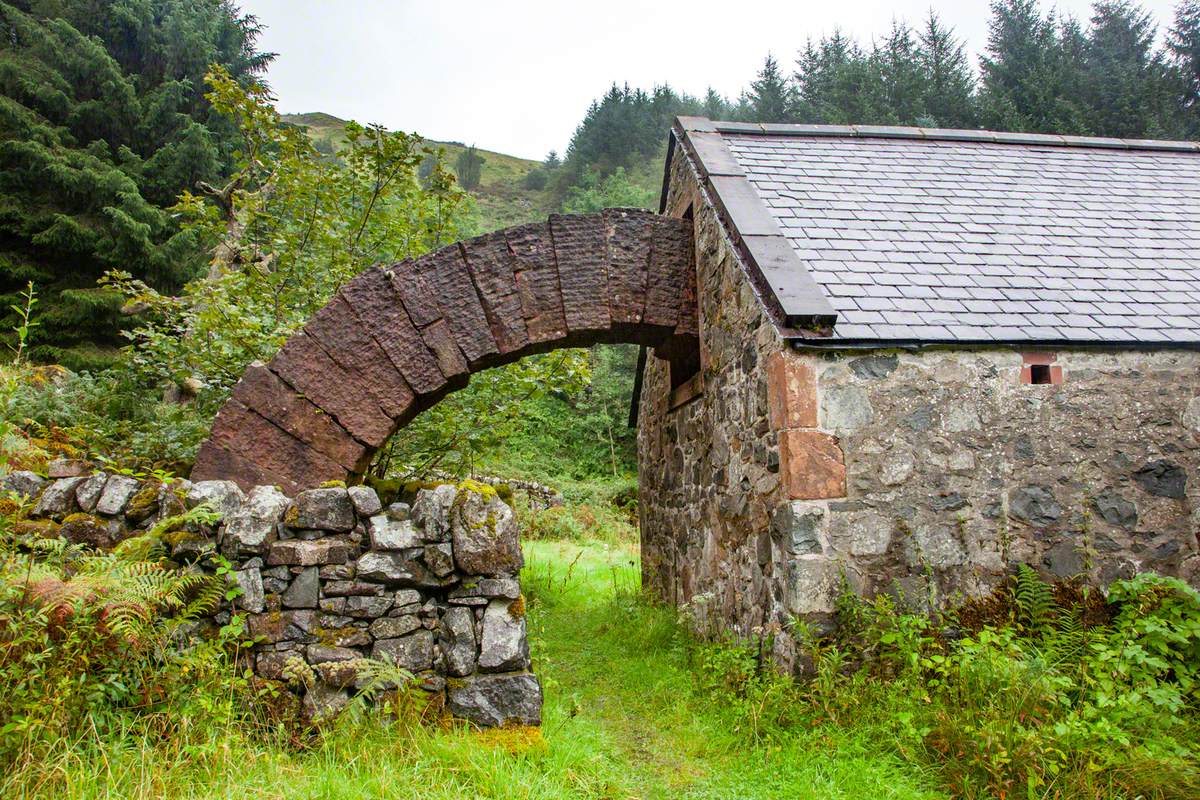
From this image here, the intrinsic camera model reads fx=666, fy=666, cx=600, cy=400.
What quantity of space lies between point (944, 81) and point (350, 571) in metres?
31.7

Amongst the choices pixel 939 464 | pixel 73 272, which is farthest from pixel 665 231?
pixel 73 272

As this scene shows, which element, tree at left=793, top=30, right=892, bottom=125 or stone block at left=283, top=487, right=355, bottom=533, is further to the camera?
tree at left=793, top=30, right=892, bottom=125

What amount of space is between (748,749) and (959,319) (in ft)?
10.3

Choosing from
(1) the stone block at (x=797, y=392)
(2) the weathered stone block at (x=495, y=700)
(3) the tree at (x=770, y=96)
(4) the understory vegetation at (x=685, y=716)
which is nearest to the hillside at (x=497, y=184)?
(3) the tree at (x=770, y=96)

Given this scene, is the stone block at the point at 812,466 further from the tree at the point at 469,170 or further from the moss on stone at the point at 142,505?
the tree at the point at 469,170

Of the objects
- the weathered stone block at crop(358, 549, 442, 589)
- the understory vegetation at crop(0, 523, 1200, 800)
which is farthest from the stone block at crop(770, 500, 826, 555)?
the weathered stone block at crop(358, 549, 442, 589)

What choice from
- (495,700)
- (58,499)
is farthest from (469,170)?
(495,700)

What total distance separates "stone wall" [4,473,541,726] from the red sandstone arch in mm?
1098

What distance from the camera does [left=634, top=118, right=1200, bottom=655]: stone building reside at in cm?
430

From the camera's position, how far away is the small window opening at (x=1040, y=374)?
4.60 meters

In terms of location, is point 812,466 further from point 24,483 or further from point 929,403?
point 24,483

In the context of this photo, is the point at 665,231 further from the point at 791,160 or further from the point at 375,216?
the point at 375,216

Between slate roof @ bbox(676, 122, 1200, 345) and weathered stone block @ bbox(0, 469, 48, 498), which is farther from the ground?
slate roof @ bbox(676, 122, 1200, 345)

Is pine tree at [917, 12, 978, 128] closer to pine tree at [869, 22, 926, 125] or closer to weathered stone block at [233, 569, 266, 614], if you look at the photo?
pine tree at [869, 22, 926, 125]
